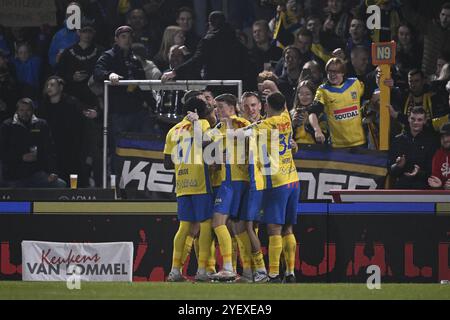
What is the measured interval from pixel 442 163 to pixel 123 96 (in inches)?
190

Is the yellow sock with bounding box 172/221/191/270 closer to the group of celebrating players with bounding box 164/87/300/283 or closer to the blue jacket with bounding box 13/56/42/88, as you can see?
the group of celebrating players with bounding box 164/87/300/283

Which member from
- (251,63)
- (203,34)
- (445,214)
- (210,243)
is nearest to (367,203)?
(445,214)

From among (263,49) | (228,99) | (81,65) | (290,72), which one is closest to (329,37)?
(290,72)

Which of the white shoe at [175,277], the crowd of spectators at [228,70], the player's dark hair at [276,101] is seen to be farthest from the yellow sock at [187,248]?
the crowd of spectators at [228,70]

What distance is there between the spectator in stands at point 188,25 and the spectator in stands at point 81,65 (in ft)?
4.31

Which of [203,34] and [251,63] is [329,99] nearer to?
[251,63]

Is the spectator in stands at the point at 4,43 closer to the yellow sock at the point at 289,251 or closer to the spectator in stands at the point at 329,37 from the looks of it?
the spectator in stands at the point at 329,37

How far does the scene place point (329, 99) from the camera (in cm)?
1639

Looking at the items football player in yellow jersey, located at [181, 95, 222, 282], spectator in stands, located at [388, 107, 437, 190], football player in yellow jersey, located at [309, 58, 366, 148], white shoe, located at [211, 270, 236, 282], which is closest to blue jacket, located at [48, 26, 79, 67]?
football player in yellow jersey, located at [309, 58, 366, 148]

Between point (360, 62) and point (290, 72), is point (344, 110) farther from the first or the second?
point (290, 72)

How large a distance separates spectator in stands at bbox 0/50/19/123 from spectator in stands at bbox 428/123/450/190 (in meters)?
6.54

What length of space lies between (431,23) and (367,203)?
389cm

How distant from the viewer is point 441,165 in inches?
610

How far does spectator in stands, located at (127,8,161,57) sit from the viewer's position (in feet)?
60.0
